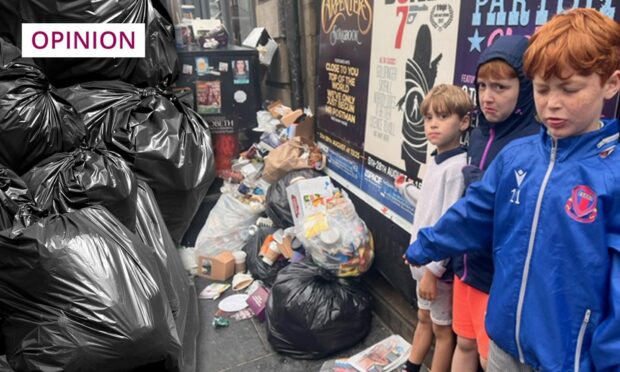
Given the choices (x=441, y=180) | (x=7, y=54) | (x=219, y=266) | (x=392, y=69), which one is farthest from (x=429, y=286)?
(x=7, y=54)

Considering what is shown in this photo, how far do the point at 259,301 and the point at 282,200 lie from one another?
0.64 m

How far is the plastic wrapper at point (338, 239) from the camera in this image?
2.53m

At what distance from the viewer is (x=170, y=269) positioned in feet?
7.86

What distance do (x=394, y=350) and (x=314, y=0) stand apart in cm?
237

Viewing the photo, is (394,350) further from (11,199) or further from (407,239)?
(11,199)

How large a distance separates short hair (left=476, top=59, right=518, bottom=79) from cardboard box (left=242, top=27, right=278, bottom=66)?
2895mm

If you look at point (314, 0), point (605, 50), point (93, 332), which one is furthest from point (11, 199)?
point (314, 0)

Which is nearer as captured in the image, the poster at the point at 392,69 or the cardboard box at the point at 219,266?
the poster at the point at 392,69

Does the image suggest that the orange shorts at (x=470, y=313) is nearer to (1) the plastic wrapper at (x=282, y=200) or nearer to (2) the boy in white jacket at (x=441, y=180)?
(2) the boy in white jacket at (x=441, y=180)

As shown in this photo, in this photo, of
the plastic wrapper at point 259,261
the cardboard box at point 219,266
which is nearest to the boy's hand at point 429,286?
the plastic wrapper at point 259,261

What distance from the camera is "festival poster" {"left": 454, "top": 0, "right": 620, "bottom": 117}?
1414mm

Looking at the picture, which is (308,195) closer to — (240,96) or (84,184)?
(84,184)

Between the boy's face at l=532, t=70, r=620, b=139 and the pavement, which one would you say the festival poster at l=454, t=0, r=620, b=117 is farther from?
the pavement

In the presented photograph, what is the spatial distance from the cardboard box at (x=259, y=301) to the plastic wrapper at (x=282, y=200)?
431 mm
